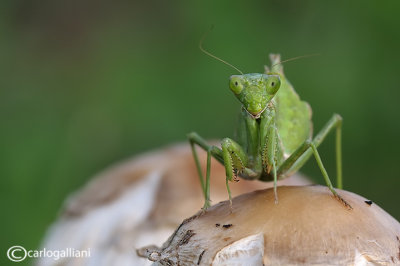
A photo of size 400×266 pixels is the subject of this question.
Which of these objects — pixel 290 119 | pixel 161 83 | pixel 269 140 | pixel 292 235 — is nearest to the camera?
pixel 292 235

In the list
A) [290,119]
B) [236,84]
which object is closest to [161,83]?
[290,119]

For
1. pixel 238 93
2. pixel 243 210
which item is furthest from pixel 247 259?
pixel 238 93

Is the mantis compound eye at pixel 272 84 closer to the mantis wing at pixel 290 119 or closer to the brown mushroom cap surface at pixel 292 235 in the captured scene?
the mantis wing at pixel 290 119

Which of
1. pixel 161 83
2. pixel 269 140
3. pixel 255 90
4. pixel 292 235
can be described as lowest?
pixel 292 235

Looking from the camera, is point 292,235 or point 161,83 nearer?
point 292,235

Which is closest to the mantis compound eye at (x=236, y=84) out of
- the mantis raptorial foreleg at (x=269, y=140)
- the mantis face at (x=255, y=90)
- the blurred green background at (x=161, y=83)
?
the mantis face at (x=255, y=90)

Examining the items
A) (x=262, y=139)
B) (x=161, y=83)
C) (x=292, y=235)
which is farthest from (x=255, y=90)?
(x=161, y=83)

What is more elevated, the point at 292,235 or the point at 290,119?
the point at 290,119

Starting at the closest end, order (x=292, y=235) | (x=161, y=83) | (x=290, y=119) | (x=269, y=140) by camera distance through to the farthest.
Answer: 1. (x=292, y=235)
2. (x=269, y=140)
3. (x=290, y=119)
4. (x=161, y=83)

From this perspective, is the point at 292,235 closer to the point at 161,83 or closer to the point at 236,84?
the point at 236,84
